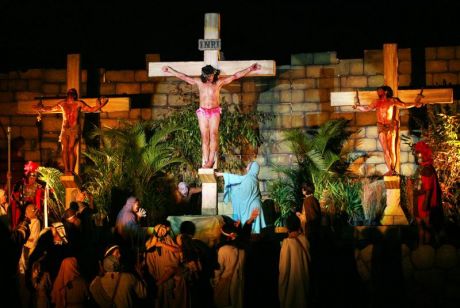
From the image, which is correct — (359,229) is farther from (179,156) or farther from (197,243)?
(179,156)

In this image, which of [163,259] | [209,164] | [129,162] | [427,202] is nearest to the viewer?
[163,259]

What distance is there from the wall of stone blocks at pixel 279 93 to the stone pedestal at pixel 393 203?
2.18 metres

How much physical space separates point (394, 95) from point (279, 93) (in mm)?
2933

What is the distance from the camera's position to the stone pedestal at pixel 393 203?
1473 centimetres

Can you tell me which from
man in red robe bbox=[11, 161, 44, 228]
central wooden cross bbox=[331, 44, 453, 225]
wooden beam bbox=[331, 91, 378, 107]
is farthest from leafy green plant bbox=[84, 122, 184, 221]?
central wooden cross bbox=[331, 44, 453, 225]

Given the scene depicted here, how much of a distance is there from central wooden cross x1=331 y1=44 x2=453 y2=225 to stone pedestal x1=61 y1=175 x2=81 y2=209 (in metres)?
4.60

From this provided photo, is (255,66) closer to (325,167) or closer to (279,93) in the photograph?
(325,167)

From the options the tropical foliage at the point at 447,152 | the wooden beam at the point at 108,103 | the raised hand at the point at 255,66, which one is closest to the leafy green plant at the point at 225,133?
the wooden beam at the point at 108,103

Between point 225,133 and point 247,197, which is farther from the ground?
point 225,133

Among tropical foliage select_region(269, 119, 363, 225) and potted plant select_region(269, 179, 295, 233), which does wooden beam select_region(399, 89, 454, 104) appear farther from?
potted plant select_region(269, 179, 295, 233)

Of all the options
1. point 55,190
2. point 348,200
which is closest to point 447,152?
point 348,200

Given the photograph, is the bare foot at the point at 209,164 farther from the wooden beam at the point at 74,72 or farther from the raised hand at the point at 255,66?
the wooden beam at the point at 74,72

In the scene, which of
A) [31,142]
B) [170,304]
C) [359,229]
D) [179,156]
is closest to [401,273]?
[359,229]

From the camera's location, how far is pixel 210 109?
1490 centimetres
